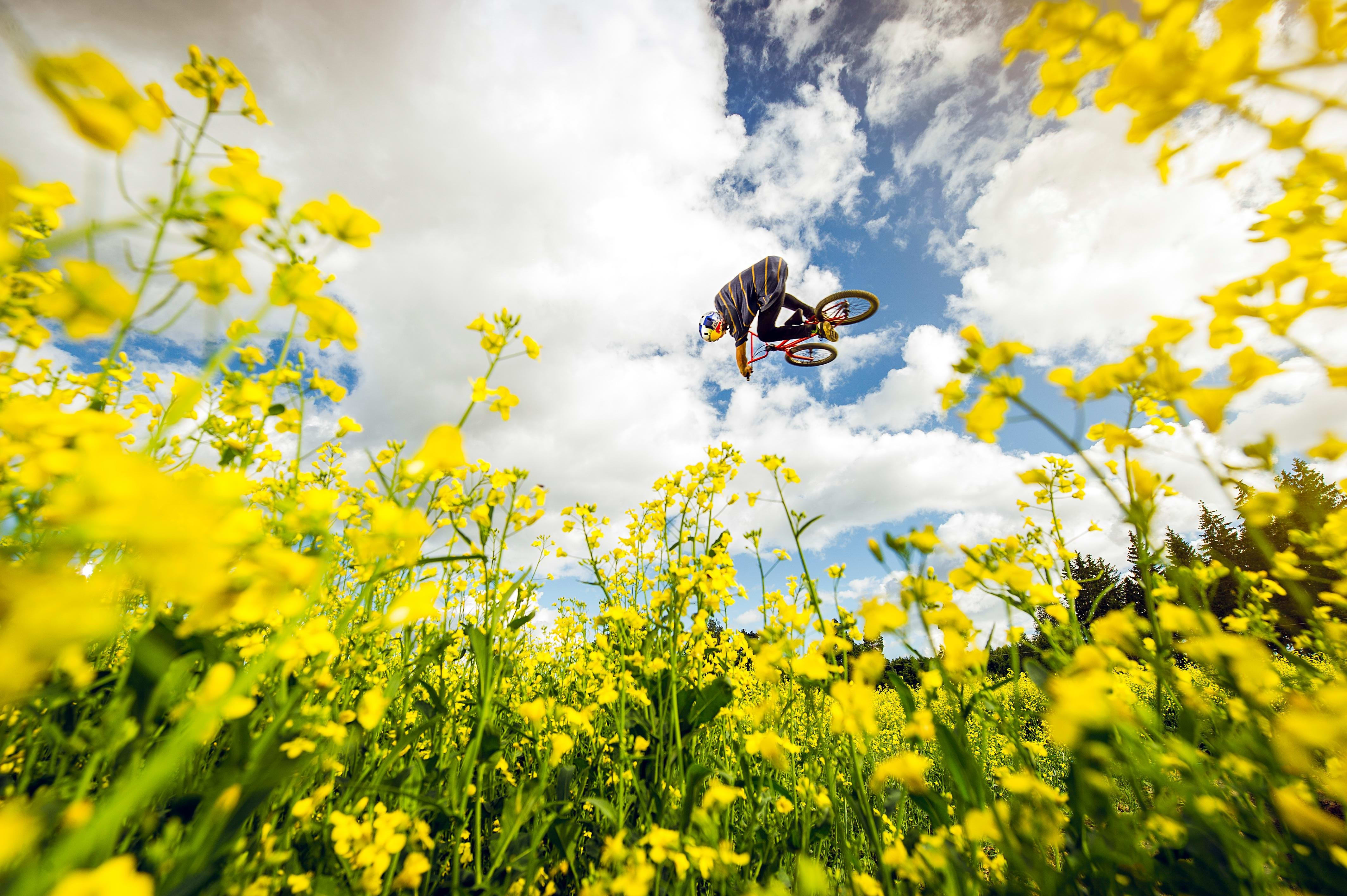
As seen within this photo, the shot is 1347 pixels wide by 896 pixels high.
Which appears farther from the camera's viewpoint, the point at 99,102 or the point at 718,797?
the point at 718,797

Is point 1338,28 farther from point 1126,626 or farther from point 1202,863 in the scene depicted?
point 1202,863

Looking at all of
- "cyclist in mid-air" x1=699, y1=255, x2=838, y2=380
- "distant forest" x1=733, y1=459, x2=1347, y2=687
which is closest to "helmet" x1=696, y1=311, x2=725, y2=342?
"cyclist in mid-air" x1=699, y1=255, x2=838, y2=380

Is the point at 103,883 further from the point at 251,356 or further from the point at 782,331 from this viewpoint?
the point at 782,331

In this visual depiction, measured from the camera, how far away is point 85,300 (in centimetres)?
53

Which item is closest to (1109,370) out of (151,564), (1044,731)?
(151,564)

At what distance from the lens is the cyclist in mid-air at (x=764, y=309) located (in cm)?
740

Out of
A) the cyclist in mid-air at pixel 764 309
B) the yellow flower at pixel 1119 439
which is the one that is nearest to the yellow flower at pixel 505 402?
the yellow flower at pixel 1119 439

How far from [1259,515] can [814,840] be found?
6.24 ft

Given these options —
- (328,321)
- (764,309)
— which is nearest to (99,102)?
(328,321)

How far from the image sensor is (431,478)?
26.3 inches

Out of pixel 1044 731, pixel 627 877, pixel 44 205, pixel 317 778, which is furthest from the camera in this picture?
pixel 1044 731

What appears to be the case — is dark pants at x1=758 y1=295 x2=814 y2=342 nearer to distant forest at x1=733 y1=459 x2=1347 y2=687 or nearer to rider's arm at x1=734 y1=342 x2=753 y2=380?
rider's arm at x1=734 y1=342 x2=753 y2=380

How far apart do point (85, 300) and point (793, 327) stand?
8.07m

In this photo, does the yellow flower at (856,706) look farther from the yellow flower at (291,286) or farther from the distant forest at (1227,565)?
the yellow flower at (291,286)
